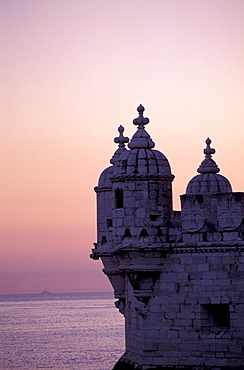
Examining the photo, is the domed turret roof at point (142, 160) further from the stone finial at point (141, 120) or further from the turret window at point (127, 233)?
the turret window at point (127, 233)

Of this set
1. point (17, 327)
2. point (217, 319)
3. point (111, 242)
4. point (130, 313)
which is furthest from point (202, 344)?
point (17, 327)

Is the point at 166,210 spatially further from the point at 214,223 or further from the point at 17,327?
the point at 17,327

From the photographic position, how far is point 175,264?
42.7 meters

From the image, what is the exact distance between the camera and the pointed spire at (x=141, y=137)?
43.6 m

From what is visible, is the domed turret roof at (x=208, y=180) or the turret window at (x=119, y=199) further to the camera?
the domed turret roof at (x=208, y=180)

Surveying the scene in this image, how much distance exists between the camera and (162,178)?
43.0 meters

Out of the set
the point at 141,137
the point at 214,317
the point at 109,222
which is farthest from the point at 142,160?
the point at 214,317

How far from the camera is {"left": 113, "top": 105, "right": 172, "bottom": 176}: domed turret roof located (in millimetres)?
43094

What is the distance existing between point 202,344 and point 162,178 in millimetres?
6197

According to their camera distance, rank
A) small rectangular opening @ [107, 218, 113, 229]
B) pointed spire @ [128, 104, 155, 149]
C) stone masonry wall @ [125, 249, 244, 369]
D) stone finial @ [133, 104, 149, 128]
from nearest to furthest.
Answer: stone masonry wall @ [125, 249, 244, 369], pointed spire @ [128, 104, 155, 149], stone finial @ [133, 104, 149, 128], small rectangular opening @ [107, 218, 113, 229]

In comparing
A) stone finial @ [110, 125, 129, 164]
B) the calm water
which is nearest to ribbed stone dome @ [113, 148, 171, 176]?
stone finial @ [110, 125, 129, 164]

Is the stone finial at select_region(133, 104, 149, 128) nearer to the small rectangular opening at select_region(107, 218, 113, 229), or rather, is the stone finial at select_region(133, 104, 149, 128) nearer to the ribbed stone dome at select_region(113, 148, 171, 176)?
the ribbed stone dome at select_region(113, 148, 171, 176)

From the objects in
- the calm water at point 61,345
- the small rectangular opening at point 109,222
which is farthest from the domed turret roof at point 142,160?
the calm water at point 61,345

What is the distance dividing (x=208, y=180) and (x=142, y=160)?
6260mm
